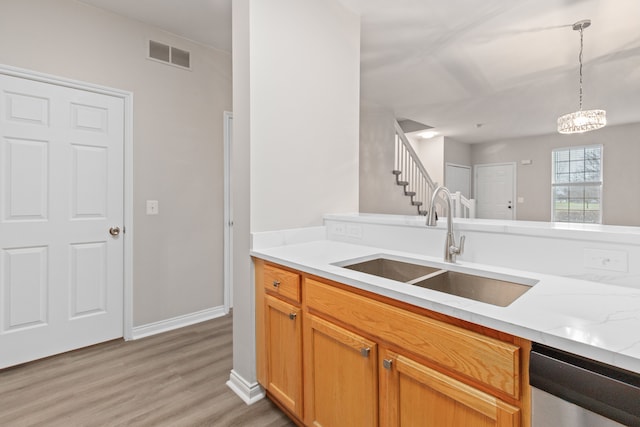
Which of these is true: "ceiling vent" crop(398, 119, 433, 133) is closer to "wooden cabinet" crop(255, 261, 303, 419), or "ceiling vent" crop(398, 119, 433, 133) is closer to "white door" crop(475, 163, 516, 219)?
"white door" crop(475, 163, 516, 219)

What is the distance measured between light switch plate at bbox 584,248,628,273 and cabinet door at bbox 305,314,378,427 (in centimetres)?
82

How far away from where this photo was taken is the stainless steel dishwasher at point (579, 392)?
2.21 feet

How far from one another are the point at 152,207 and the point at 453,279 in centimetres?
237

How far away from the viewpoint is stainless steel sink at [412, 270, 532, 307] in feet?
4.23

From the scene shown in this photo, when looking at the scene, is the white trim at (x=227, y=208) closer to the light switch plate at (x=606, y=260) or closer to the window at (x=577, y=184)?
the light switch plate at (x=606, y=260)

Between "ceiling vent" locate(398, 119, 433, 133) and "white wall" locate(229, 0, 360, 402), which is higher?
"ceiling vent" locate(398, 119, 433, 133)

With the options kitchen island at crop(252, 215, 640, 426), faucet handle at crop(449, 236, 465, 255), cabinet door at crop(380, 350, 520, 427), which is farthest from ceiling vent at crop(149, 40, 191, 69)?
cabinet door at crop(380, 350, 520, 427)

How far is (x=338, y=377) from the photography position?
4.33ft

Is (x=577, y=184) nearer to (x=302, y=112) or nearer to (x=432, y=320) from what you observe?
(x=302, y=112)

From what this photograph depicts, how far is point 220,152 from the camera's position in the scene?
3.14m

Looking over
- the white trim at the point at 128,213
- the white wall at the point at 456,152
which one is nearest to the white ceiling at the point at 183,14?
the white trim at the point at 128,213

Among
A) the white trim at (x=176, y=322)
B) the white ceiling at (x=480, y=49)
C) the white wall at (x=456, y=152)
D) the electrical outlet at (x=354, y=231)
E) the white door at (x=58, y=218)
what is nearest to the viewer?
the electrical outlet at (x=354, y=231)

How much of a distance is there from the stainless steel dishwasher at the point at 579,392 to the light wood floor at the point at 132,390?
1.28 metres

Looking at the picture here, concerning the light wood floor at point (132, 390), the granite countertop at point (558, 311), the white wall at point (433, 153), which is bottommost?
the light wood floor at point (132, 390)
